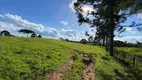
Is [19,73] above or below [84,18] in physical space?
below

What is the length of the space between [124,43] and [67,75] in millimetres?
99562

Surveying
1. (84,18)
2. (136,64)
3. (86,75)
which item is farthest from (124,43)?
(86,75)

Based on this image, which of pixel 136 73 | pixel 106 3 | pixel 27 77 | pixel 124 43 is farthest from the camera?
pixel 124 43

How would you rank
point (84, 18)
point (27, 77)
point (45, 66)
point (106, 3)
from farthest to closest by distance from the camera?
point (84, 18), point (106, 3), point (45, 66), point (27, 77)

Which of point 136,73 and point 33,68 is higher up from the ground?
point 33,68

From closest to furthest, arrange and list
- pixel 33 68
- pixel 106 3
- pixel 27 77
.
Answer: pixel 27 77 < pixel 33 68 < pixel 106 3

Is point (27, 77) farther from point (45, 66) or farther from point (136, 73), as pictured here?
point (136, 73)

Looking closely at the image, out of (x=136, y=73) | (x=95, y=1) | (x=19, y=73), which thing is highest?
(x=95, y=1)

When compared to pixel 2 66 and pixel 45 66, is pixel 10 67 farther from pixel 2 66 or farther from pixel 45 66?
pixel 45 66

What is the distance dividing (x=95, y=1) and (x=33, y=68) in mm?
22128

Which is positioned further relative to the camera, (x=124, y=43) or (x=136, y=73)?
(x=124, y=43)

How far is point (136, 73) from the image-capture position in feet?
74.2

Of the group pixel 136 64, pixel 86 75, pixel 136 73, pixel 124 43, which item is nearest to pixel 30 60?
pixel 86 75

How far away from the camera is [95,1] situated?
34.4 m
